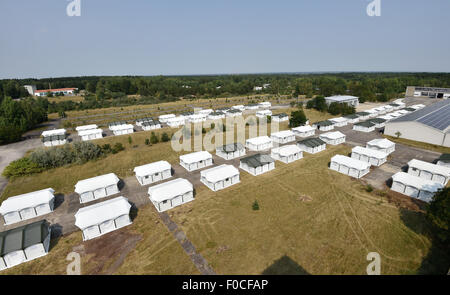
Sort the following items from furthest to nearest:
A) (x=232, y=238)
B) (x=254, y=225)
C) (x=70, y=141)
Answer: (x=70, y=141) < (x=254, y=225) < (x=232, y=238)

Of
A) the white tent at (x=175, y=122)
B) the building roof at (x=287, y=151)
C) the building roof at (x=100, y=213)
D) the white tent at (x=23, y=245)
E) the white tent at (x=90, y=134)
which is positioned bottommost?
the white tent at (x=23, y=245)

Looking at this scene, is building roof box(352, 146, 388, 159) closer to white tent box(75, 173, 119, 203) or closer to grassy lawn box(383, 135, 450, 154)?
grassy lawn box(383, 135, 450, 154)

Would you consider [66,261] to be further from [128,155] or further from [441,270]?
[441,270]

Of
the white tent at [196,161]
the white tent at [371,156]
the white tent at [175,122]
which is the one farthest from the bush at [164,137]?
the white tent at [371,156]

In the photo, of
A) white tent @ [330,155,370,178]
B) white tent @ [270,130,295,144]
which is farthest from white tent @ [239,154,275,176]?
white tent @ [270,130,295,144]

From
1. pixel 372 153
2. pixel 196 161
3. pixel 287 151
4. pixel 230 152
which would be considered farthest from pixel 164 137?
pixel 372 153

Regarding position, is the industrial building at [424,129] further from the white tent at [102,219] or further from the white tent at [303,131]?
the white tent at [102,219]
